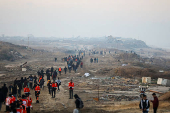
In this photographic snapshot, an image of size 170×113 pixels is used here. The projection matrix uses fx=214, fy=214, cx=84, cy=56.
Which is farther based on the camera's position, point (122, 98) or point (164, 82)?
point (164, 82)

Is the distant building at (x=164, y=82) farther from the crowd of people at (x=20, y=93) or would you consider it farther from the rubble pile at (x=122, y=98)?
the crowd of people at (x=20, y=93)

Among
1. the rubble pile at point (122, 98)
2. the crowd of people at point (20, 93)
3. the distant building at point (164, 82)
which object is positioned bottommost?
the rubble pile at point (122, 98)

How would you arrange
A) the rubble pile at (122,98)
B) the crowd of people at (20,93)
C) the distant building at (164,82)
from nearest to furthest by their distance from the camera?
the crowd of people at (20,93)
the rubble pile at (122,98)
the distant building at (164,82)

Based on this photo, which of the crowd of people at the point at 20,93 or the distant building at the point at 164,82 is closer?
the crowd of people at the point at 20,93

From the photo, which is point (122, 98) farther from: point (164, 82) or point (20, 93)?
point (20, 93)

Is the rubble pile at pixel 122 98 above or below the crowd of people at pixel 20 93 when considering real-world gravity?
below

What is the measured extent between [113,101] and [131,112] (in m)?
3.53

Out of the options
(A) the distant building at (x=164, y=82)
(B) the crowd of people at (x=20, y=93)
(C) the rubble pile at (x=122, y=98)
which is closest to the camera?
(B) the crowd of people at (x=20, y=93)

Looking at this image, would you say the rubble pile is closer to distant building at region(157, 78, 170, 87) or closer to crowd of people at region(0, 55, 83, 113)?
crowd of people at region(0, 55, 83, 113)

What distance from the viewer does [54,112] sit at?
12.2 m

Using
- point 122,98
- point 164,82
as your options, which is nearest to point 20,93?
point 122,98

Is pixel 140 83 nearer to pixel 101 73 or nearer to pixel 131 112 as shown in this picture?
pixel 101 73

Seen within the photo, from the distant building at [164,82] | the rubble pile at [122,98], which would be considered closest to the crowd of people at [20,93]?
the rubble pile at [122,98]

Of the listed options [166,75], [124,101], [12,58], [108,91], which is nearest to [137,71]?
[166,75]
